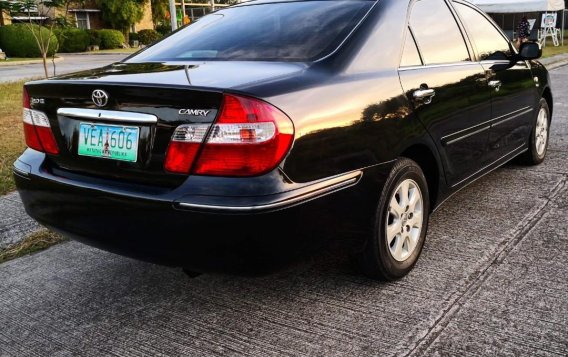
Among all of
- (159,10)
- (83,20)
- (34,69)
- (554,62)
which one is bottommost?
(554,62)

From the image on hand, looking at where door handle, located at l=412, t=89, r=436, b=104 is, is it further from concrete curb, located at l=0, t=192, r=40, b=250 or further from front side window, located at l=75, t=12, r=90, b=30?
front side window, located at l=75, t=12, r=90, b=30

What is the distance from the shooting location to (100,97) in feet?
8.09

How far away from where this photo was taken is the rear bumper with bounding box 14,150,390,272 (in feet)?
7.23

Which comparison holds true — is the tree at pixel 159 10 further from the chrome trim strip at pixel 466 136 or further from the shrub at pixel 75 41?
the chrome trim strip at pixel 466 136

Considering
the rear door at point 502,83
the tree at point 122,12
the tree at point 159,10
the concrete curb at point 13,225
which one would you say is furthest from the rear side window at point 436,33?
the tree at point 159,10

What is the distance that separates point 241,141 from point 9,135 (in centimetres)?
568

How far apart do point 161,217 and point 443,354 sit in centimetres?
127

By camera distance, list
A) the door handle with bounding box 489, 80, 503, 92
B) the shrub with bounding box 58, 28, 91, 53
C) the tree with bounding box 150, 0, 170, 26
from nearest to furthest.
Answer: the door handle with bounding box 489, 80, 503, 92
the shrub with bounding box 58, 28, 91, 53
the tree with bounding box 150, 0, 170, 26

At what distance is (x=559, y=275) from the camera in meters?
3.00

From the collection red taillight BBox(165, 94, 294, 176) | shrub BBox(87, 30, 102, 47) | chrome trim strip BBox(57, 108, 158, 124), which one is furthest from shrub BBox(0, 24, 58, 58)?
red taillight BBox(165, 94, 294, 176)

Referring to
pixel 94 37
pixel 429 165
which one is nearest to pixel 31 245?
pixel 429 165

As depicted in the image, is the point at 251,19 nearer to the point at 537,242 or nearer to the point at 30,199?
the point at 30,199

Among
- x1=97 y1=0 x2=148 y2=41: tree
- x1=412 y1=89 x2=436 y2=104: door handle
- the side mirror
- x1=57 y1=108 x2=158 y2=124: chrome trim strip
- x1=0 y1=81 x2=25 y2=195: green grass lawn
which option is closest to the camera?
x1=57 y1=108 x2=158 y2=124: chrome trim strip

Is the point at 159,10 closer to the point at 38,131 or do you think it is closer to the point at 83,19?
the point at 83,19
